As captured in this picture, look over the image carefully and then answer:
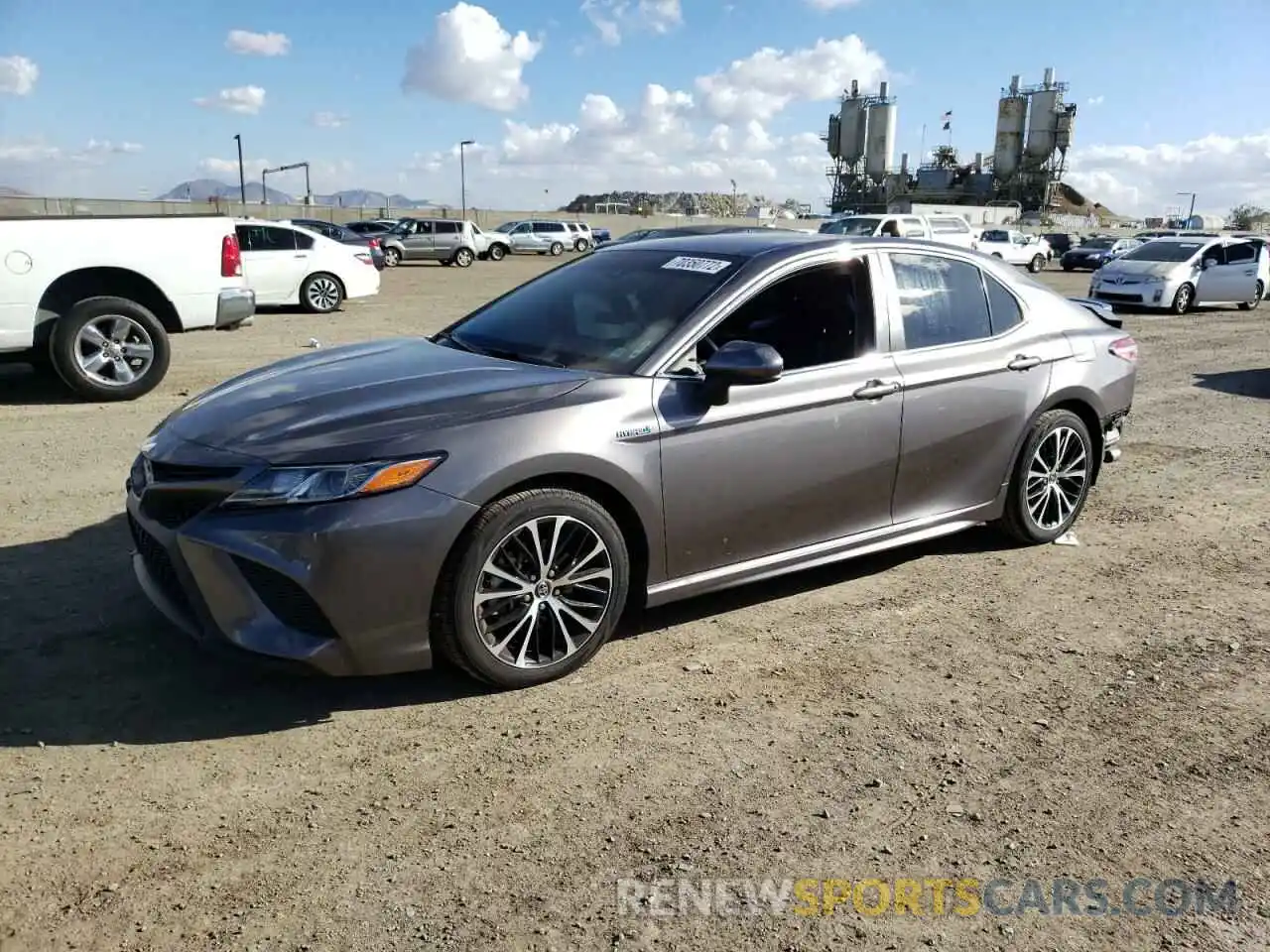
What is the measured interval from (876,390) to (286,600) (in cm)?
263

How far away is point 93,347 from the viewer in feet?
28.0

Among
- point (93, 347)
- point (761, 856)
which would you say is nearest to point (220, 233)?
point (93, 347)

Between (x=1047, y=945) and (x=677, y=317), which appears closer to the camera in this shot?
(x=1047, y=945)

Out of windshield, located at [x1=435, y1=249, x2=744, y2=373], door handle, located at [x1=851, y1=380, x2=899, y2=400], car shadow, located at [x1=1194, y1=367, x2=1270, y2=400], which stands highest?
windshield, located at [x1=435, y1=249, x2=744, y2=373]

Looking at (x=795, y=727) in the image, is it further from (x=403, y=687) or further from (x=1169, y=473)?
(x=1169, y=473)

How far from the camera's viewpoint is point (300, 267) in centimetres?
1598

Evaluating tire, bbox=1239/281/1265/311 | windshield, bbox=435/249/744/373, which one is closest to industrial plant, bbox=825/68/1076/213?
tire, bbox=1239/281/1265/311

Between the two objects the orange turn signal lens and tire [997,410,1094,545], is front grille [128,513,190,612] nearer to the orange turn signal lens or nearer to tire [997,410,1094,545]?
the orange turn signal lens

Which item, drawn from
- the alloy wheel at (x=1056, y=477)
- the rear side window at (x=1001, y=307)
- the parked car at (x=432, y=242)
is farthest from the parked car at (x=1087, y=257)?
the rear side window at (x=1001, y=307)

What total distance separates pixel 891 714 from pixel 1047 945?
46.6 inches

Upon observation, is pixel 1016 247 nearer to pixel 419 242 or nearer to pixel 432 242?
pixel 432 242

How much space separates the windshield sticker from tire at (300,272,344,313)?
1295cm

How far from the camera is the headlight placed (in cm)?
330

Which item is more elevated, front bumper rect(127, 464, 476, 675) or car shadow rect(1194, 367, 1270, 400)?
front bumper rect(127, 464, 476, 675)
